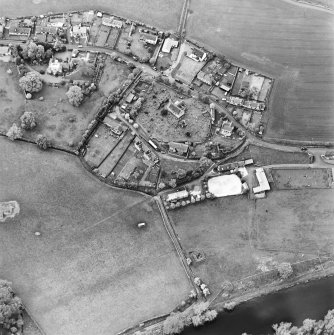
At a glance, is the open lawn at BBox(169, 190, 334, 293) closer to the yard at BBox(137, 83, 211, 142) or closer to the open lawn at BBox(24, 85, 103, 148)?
the yard at BBox(137, 83, 211, 142)

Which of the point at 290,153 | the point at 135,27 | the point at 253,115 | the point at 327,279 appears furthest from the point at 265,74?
the point at 327,279

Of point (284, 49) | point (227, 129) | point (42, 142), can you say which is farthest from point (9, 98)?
point (284, 49)

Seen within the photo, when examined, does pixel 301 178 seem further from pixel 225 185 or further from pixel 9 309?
pixel 9 309

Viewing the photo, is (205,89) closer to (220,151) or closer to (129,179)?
(220,151)

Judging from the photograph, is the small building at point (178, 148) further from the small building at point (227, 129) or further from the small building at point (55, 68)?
the small building at point (55, 68)

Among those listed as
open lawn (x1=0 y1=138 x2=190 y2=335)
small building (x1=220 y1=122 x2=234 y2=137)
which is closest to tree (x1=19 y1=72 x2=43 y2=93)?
open lawn (x1=0 y1=138 x2=190 y2=335)

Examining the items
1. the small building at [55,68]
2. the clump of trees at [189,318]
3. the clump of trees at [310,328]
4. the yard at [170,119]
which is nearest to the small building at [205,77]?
the yard at [170,119]

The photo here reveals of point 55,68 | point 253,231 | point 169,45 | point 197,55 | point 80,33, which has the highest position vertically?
point 169,45
